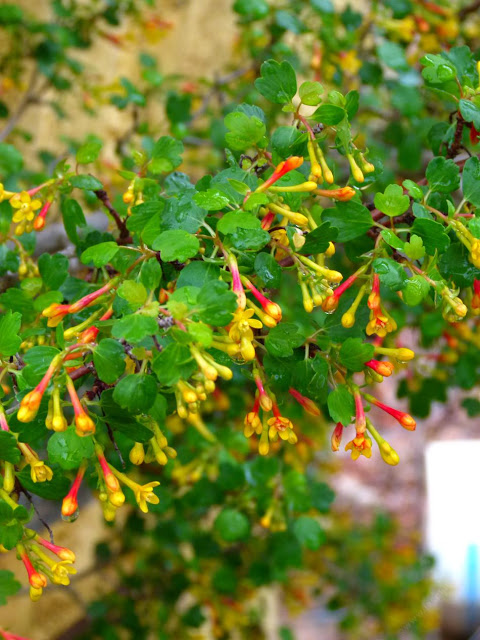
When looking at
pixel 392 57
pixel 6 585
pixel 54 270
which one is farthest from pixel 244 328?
pixel 392 57

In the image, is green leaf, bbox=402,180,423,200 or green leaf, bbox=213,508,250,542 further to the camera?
green leaf, bbox=213,508,250,542

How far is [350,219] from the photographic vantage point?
0.65 m

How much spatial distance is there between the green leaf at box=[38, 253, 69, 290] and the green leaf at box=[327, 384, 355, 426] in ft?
1.14

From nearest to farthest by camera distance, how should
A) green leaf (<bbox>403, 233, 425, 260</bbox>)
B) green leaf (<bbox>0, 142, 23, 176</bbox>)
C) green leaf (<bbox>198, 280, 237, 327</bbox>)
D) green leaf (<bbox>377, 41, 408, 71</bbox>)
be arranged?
green leaf (<bbox>198, 280, 237, 327</bbox>)
green leaf (<bbox>403, 233, 425, 260</bbox>)
green leaf (<bbox>0, 142, 23, 176</bbox>)
green leaf (<bbox>377, 41, 408, 71</bbox>)

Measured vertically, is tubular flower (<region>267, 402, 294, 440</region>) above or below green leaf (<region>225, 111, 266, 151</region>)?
below

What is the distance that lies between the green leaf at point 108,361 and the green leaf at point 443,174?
1.20ft

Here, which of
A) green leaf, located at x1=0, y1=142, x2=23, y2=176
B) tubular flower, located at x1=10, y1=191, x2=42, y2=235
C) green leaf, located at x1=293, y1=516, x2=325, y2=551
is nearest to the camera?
tubular flower, located at x1=10, y1=191, x2=42, y2=235

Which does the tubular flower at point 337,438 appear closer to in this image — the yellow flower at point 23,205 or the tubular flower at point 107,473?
the tubular flower at point 107,473

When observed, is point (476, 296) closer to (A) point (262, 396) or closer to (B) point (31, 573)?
(A) point (262, 396)

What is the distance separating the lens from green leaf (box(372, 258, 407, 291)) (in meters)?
0.57

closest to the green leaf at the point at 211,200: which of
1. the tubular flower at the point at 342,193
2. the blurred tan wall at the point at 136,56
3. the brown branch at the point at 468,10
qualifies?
the tubular flower at the point at 342,193

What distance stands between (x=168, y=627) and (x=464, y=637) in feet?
8.38

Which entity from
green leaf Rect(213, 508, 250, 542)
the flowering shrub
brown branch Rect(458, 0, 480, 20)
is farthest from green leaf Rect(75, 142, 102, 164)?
brown branch Rect(458, 0, 480, 20)

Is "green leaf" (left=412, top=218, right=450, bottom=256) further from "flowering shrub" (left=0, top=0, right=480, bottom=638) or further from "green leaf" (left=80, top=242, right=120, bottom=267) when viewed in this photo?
"green leaf" (left=80, top=242, right=120, bottom=267)
